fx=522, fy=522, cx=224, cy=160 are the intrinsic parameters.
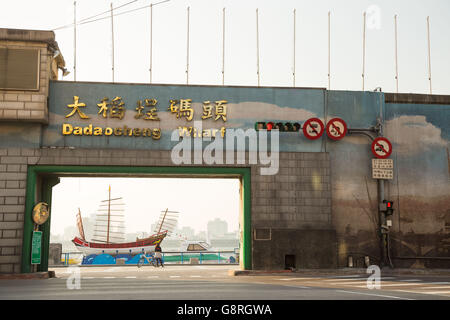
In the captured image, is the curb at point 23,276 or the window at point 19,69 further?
the window at point 19,69

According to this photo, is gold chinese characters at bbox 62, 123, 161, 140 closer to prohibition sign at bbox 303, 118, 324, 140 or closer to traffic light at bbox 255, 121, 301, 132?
traffic light at bbox 255, 121, 301, 132

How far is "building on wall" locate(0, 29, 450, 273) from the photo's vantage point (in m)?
26.0

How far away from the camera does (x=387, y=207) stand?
89.1 ft

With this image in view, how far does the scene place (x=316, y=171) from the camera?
89.8 ft

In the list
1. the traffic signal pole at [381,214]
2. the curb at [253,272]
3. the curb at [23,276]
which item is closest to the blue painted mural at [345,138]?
the traffic signal pole at [381,214]

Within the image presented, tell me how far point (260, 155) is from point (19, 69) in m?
12.8

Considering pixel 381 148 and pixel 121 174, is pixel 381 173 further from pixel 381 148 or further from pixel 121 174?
pixel 121 174

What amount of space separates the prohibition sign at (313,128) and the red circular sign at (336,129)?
1.53ft

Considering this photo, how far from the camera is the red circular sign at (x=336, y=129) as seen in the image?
91.5ft

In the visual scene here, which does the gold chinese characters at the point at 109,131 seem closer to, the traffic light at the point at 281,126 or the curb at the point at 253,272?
the traffic light at the point at 281,126

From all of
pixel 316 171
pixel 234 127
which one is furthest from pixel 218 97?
pixel 316 171

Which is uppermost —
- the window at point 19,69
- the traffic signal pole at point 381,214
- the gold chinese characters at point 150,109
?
the window at point 19,69

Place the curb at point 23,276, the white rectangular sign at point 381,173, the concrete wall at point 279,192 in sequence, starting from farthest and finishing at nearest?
1. the white rectangular sign at point 381,173
2. the concrete wall at point 279,192
3. the curb at point 23,276

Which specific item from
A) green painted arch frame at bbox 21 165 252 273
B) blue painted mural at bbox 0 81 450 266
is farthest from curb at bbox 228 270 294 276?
blue painted mural at bbox 0 81 450 266
